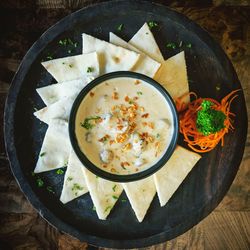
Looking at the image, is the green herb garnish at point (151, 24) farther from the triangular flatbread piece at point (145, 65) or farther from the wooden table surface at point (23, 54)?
the wooden table surface at point (23, 54)

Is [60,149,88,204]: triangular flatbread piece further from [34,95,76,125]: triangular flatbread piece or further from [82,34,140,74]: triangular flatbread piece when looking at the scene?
[82,34,140,74]: triangular flatbread piece

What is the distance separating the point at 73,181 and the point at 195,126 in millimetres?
1043

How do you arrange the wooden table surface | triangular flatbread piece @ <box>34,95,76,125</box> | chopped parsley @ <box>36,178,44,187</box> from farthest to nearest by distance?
the wooden table surface, chopped parsley @ <box>36,178,44,187</box>, triangular flatbread piece @ <box>34,95,76,125</box>

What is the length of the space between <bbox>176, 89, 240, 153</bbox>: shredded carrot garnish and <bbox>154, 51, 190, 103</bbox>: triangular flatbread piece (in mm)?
63

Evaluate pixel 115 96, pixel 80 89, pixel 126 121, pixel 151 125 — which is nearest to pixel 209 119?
pixel 151 125

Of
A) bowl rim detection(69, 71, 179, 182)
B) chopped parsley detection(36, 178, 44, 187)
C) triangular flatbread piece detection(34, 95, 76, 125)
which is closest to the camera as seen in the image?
bowl rim detection(69, 71, 179, 182)

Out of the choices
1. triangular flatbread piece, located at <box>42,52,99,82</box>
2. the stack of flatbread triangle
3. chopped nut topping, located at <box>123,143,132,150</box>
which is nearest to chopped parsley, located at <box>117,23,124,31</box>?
the stack of flatbread triangle

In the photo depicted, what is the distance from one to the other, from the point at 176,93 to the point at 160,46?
41 cm

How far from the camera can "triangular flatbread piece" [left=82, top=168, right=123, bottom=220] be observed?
10.5 ft

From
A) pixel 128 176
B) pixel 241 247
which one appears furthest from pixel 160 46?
pixel 241 247

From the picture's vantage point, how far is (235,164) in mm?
3357

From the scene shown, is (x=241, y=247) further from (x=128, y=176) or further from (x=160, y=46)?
(x=160, y=46)

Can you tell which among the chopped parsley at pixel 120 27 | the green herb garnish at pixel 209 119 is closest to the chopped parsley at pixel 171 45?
the chopped parsley at pixel 120 27

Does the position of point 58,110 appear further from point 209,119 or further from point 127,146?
point 209,119
